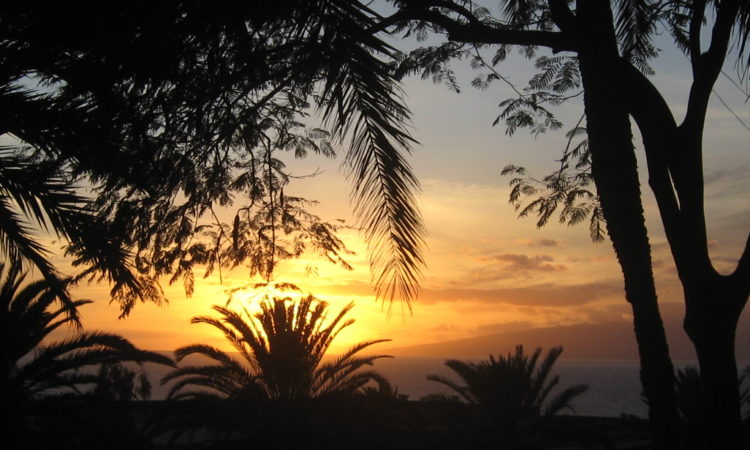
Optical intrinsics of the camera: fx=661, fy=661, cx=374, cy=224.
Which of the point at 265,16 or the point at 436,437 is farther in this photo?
the point at 436,437

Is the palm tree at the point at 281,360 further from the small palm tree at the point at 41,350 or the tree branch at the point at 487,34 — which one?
the tree branch at the point at 487,34

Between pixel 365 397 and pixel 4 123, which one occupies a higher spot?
pixel 4 123

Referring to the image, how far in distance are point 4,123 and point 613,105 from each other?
5769mm

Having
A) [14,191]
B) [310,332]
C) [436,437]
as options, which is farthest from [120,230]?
[436,437]

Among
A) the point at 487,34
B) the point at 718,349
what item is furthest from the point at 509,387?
the point at 487,34

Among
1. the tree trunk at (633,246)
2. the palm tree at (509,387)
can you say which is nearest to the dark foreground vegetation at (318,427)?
the palm tree at (509,387)

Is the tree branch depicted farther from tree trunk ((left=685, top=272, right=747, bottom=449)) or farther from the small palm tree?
the small palm tree

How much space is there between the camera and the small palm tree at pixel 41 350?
1205 centimetres

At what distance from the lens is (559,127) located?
9.77m

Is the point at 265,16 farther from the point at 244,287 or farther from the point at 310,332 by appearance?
the point at 310,332

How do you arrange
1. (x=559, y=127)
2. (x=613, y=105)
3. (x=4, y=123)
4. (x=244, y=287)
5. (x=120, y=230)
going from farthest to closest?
(x=559, y=127), (x=244, y=287), (x=613, y=105), (x=120, y=230), (x=4, y=123)

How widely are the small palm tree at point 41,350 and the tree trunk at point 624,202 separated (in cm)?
871

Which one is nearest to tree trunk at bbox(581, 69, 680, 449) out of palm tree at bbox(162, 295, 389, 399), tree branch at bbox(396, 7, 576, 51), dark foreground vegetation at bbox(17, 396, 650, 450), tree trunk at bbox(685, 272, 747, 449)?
tree trunk at bbox(685, 272, 747, 449)

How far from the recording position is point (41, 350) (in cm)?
1250
